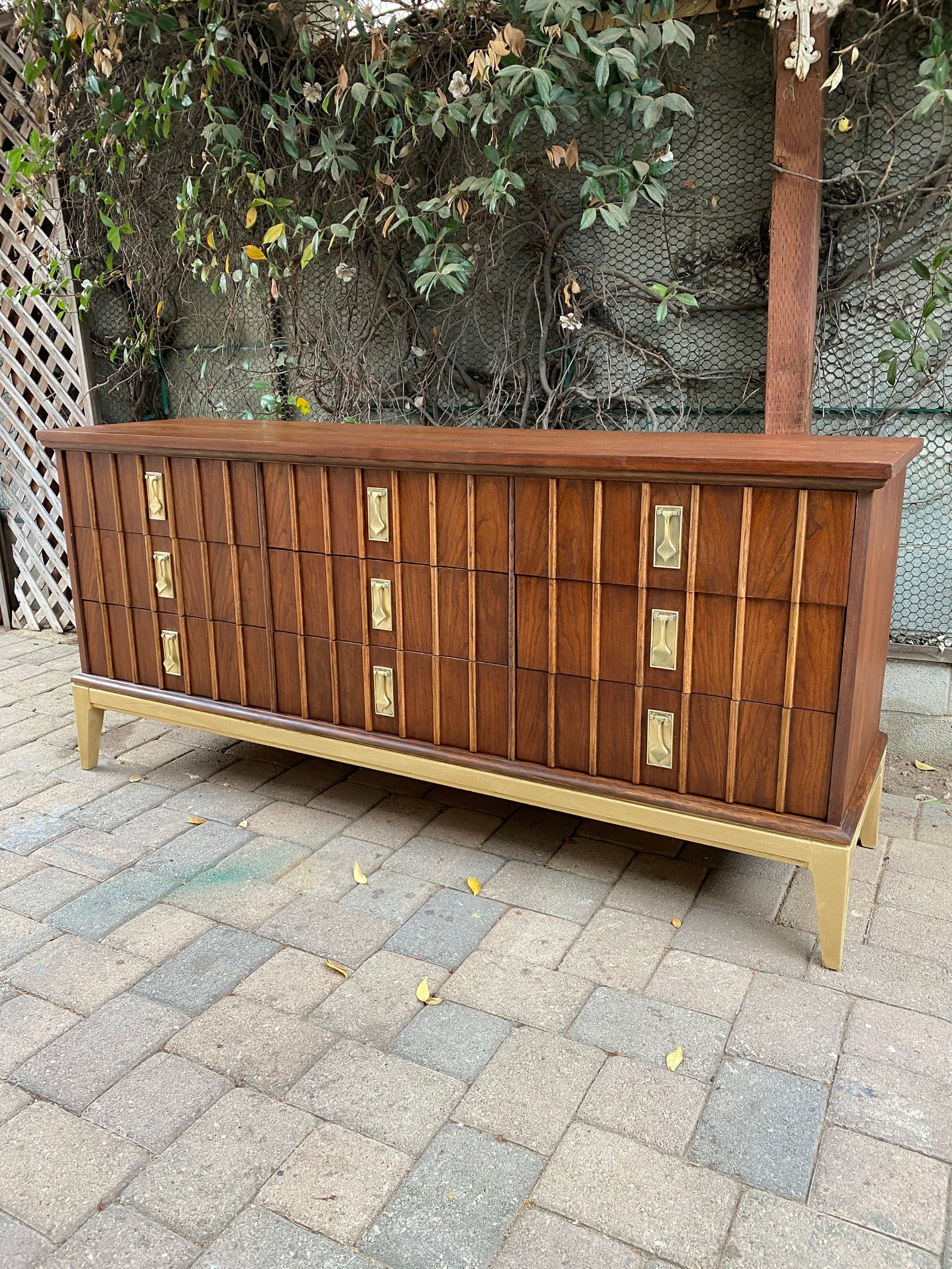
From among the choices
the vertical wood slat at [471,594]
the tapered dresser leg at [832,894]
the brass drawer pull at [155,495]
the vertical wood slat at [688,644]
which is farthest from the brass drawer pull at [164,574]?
the tapered dresser leg at [832,894]

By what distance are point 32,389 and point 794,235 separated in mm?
3356

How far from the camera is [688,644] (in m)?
2.18

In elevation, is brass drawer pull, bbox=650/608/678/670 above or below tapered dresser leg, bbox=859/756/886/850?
above

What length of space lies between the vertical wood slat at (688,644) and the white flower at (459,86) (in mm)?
1690

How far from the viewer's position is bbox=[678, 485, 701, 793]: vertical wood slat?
2.09 meters

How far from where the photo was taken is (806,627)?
2035mm

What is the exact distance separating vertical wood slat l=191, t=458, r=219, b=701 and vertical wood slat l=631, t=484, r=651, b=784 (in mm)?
1310

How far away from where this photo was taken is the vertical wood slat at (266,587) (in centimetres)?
270

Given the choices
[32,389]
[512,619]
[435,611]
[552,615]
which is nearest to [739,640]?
[552,615]

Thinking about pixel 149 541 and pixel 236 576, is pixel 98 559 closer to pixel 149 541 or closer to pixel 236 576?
pixel 149 541

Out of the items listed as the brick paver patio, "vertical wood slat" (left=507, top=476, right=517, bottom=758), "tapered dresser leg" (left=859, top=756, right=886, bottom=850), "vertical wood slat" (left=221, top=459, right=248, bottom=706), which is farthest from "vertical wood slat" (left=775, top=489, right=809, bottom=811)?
"vertical wood slat" (left=221, top=459, right=248, bottom=706)

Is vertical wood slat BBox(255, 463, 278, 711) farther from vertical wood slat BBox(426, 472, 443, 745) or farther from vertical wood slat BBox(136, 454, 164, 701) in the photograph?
vertical wood slat BBox(426, 472, 443, 745)

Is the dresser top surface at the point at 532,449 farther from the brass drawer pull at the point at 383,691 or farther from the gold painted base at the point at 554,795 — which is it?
the gold painted base at the point at 554,795

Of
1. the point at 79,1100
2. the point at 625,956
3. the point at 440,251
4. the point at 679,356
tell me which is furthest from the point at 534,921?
the point at 440,251
